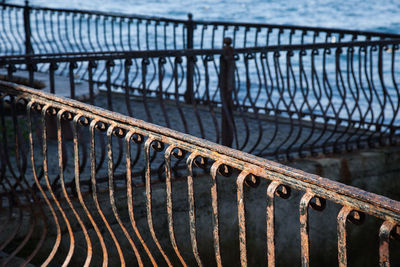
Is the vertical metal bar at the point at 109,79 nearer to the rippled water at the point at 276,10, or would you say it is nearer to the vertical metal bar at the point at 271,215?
the vertical metal bar at the point at 271,215

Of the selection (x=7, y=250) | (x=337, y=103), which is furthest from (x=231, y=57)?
(x=337, y=103)

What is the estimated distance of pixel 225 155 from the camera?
8.24 ft

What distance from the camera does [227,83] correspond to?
18.6ft

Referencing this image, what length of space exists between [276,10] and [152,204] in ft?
104

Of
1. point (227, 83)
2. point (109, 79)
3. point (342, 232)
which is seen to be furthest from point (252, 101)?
point (342, 232)

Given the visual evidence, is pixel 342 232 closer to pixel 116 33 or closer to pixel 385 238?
pixel 385 238

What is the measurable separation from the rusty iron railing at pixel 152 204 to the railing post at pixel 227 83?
50cm

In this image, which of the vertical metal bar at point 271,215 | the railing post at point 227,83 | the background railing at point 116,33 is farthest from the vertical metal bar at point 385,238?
the background railing at point 116,33

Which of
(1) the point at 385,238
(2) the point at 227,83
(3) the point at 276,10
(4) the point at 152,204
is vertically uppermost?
(1) the point at 385,238

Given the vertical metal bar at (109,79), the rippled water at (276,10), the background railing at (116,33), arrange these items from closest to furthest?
the vertical metal bar at (109,79), the background railing at (116,33), the rippled water at (276,10)

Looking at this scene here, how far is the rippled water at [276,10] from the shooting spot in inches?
1233

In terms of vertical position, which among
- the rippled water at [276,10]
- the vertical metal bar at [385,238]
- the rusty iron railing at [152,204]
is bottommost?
the rippled water at [276,10]

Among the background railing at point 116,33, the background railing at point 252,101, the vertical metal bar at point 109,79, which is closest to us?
the vertical metal bar at point 109,79

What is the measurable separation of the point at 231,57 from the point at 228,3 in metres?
33.9
